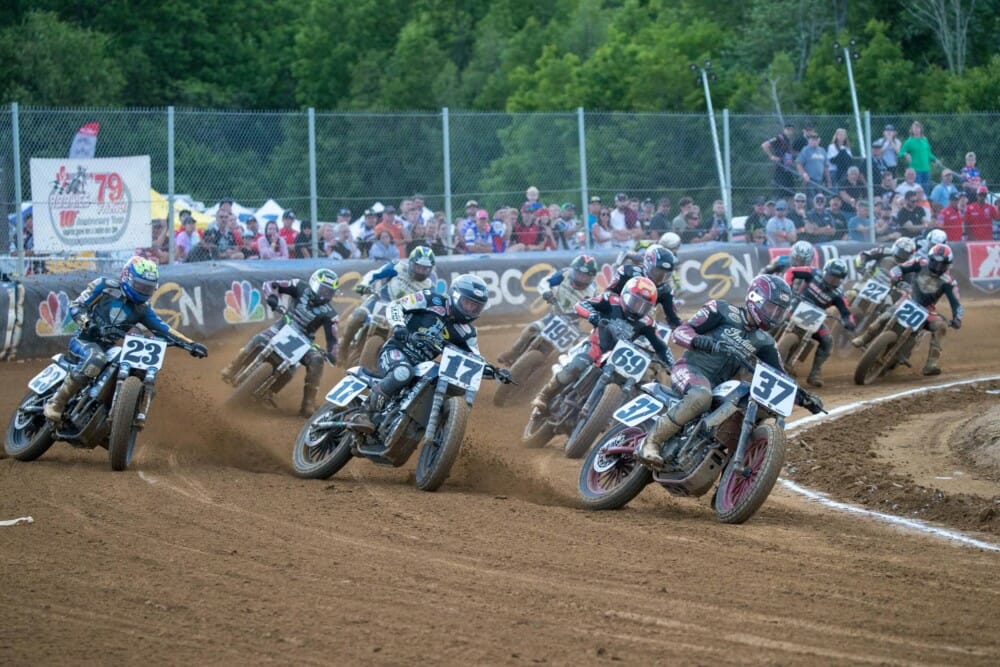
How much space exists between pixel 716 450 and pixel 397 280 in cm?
811

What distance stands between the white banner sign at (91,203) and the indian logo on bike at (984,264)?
15.6 m

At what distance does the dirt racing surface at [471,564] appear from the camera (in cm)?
673

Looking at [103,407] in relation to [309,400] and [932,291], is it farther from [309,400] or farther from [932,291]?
[932,291]

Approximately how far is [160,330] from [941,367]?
12269mm

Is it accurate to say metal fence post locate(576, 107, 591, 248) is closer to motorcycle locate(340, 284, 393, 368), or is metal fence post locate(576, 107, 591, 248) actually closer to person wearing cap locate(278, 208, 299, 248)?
person wearing cap locate(278, 208, 299, 248)

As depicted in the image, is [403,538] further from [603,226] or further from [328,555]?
[603,226]

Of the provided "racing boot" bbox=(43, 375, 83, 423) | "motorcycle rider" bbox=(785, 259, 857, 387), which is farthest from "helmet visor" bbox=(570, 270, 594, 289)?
"racing boot" bbox=(43, 375, 83, 423)

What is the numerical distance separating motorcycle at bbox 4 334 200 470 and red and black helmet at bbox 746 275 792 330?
4.88 metres

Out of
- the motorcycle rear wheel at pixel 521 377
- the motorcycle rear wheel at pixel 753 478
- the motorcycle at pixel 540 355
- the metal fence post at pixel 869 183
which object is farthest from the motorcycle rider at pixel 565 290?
the metal fence post at pixel 869 183

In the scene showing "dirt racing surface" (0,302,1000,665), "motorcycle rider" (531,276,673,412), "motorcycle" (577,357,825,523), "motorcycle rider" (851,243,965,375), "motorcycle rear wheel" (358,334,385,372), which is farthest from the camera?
"motorcycle rider" (851,243,965,375)

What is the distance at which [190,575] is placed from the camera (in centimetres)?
802

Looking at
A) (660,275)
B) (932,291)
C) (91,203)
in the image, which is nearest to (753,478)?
(660,275)

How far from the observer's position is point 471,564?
27.5 feet

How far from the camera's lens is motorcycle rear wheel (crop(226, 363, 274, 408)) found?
15094 mm
